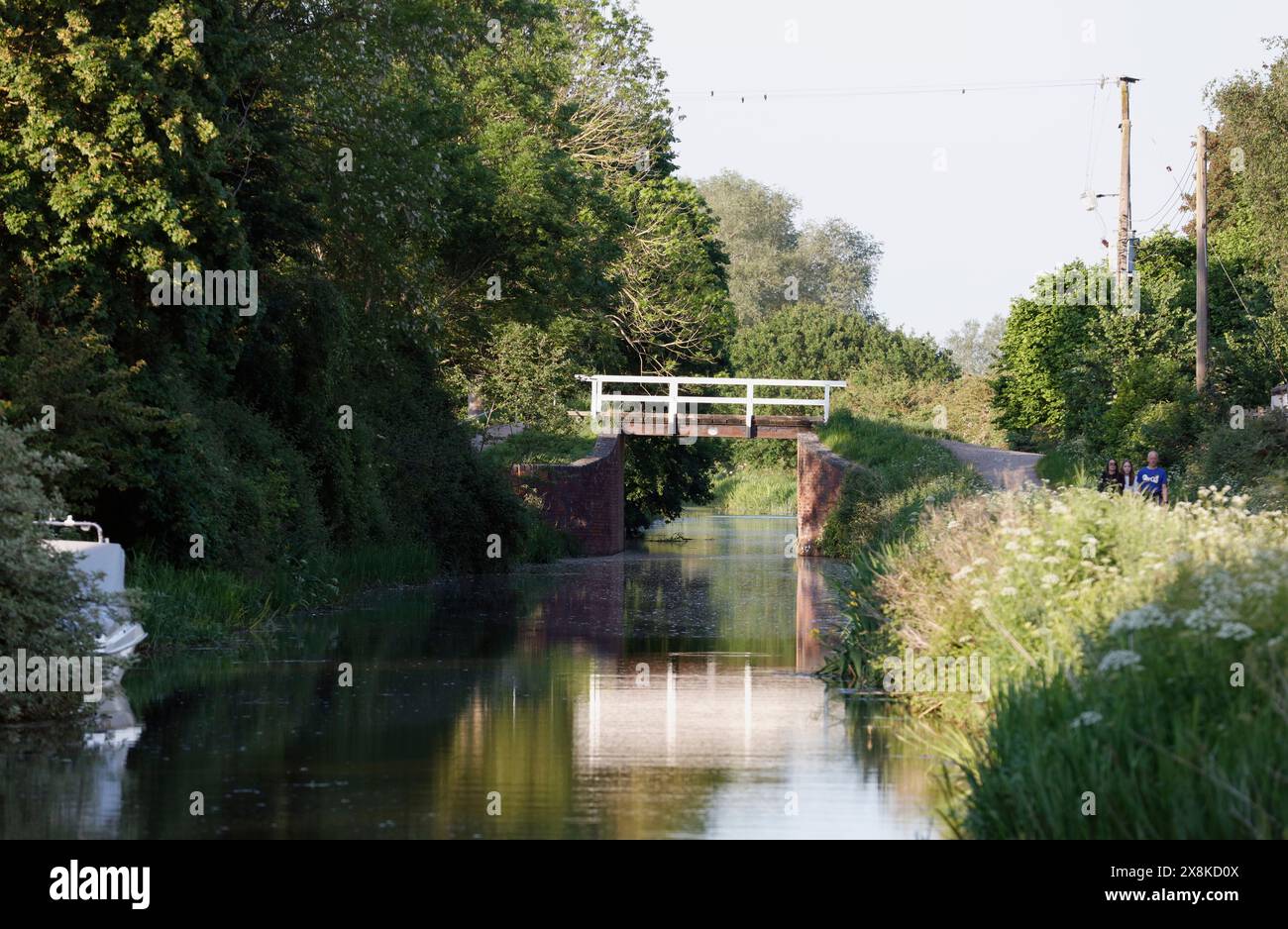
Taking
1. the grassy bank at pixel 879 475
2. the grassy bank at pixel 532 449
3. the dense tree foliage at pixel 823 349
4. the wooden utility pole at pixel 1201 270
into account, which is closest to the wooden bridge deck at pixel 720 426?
the grassy bank at pixel 879 475

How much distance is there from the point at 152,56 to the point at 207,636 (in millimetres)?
7134

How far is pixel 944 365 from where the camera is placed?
89.6m

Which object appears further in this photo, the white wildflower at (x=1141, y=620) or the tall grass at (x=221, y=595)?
the tall grass at (x=221, y=595)

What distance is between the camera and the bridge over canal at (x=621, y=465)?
4566cm

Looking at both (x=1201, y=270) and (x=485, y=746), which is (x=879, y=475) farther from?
(x=485, y=746)

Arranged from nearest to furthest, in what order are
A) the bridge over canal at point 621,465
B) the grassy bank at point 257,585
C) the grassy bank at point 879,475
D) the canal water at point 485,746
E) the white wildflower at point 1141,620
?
1. the white wildflower at point 1141,620
2. the canal water at point 485,746
3. the grassy bank at point 257,585
4. the grassy bank at point 879,475
5. the bridge over canal at point 621,465

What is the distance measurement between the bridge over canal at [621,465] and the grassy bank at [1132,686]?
30914 mm

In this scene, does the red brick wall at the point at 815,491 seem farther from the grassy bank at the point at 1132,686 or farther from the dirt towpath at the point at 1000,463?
the grassy bank at the point at 1132,686

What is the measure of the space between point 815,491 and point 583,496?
632 centimetres

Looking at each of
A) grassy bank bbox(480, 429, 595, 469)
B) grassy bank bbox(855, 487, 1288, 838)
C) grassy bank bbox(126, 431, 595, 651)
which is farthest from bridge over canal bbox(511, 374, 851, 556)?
grassy bank bbox(855, 487, 1288, 838)

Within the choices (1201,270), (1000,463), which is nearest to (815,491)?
(1000,463)

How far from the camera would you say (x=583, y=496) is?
153 ft

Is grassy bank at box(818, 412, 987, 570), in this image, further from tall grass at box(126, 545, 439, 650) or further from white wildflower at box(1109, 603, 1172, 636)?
white wildflower at box(1109, 603, 1172, 636)

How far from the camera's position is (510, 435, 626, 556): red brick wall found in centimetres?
4481
